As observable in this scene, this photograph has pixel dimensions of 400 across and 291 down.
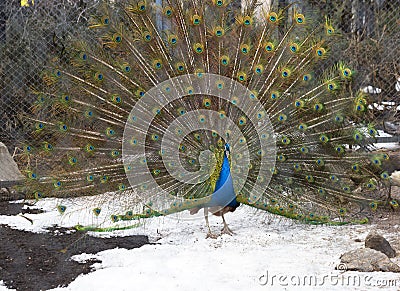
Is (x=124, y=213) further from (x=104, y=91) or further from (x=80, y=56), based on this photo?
(x=80, y=56)

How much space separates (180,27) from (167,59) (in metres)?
0.30

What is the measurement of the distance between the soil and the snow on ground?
0.48 feet

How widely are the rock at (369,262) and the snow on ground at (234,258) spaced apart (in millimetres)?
74

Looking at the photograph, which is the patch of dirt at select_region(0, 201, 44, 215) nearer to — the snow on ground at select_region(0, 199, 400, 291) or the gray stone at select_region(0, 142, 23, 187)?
the gray stone at select_region(0, 142, 23, 187)

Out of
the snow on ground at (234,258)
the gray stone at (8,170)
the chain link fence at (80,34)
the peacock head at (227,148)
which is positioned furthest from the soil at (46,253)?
the chain link fence at (80,34)

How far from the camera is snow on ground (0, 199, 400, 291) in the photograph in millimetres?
4066

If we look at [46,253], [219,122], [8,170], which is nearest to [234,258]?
[219,122]

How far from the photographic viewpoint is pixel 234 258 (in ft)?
15.3

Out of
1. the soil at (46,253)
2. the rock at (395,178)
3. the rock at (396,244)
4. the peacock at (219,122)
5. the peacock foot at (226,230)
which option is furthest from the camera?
the rock at (395,178)

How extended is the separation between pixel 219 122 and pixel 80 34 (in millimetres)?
3269

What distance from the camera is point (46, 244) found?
17.5 ft

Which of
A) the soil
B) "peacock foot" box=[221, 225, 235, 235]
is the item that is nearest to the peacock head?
"peacock foot" box=[221, 225, 235, 235]

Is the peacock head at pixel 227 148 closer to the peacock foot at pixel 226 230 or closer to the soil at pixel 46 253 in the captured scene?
the peacock foot at pixel 226 230

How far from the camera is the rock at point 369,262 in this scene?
4148 mm
